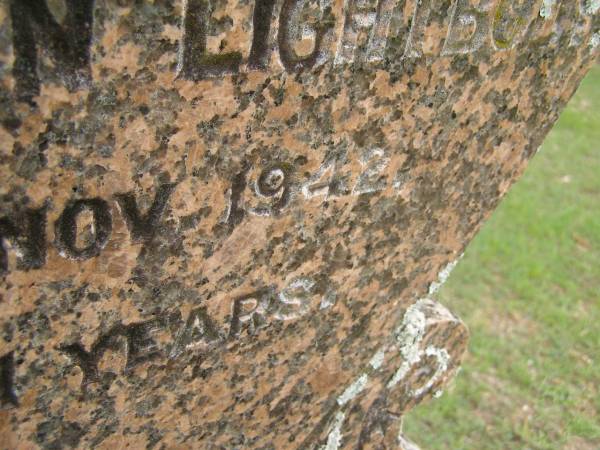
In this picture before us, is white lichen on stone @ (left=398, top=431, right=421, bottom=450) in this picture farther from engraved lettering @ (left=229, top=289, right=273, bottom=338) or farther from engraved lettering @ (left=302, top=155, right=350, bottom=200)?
engraved lettering @ (left=302, top=155, right=350, bottom=200)

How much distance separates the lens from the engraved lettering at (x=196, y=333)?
1.29 metres

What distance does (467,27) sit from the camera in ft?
4.37

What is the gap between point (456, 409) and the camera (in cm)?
307

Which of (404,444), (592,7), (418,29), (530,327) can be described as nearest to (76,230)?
(418,29)

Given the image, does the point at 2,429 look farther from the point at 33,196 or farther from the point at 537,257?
the point at 537,257

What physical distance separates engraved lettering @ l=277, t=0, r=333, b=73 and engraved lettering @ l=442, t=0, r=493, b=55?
0.30 meters

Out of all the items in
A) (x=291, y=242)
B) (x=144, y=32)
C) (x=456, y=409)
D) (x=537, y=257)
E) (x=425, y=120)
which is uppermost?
(x=144, y=32)

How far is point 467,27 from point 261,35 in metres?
0.48

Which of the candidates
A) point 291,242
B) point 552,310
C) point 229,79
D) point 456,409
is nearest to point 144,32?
point 229,79

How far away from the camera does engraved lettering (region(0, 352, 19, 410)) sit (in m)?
1.07

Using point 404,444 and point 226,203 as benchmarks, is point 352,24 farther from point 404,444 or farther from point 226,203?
point 404,444

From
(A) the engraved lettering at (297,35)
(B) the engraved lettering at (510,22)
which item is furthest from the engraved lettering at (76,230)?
(B) the engraved lettering at (510,22)

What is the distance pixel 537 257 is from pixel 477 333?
94 cm

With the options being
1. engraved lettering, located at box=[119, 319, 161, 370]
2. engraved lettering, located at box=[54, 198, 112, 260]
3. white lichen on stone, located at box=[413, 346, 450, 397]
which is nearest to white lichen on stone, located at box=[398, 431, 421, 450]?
white lichen on stone, located at box=[413, 346, 450, 397]
